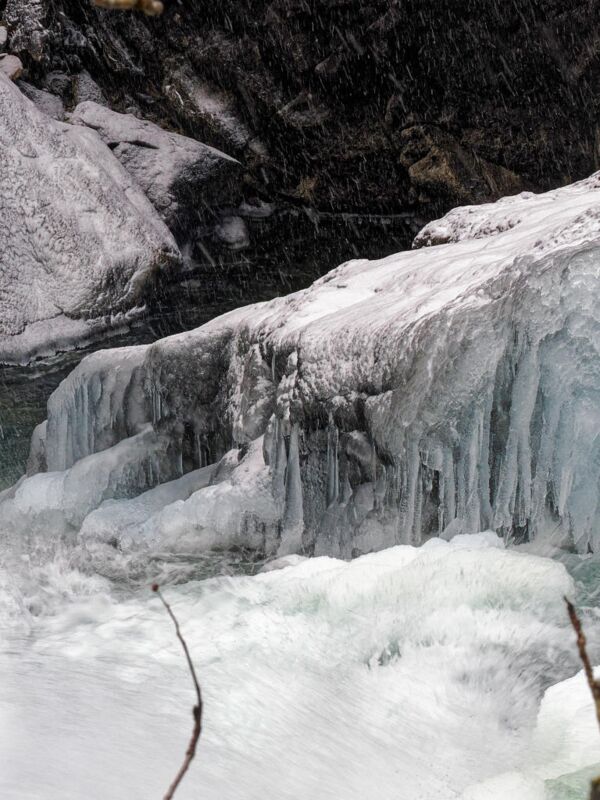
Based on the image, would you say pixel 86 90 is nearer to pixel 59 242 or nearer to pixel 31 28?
pixel 31 28

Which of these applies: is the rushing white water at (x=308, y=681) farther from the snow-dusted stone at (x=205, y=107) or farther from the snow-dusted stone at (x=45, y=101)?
the snow-dusted stone at (x=205, y=107)

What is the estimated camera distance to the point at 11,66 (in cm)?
1321

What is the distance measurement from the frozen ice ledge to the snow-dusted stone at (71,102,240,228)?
24.0 ft

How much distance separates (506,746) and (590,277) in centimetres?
172

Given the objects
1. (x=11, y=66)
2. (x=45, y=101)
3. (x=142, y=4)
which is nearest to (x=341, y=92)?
(x=45, y=101)

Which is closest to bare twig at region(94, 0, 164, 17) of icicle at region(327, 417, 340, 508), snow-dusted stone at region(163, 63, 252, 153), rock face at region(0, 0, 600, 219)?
icicle at region(327, 417, 340, 508)

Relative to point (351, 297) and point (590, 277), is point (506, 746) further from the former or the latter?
point (351, 297)

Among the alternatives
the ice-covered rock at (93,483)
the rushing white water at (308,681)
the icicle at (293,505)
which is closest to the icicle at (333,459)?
the icicle at (293,505)

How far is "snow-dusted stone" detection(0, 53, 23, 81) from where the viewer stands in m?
13.1

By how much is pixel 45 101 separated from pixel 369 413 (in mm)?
11857

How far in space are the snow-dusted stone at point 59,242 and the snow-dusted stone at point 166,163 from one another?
49.8 inches

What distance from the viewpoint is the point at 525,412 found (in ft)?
11.0

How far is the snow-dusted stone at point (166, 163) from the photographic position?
1221 cm

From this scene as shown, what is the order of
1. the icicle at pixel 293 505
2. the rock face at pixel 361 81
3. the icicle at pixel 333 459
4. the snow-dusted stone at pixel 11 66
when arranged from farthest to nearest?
the rock face at pixel 361 81
the snow-dusted stone at pixel 11 66
the icicle at pixel 293 505
the icicle at pixel 333 459
